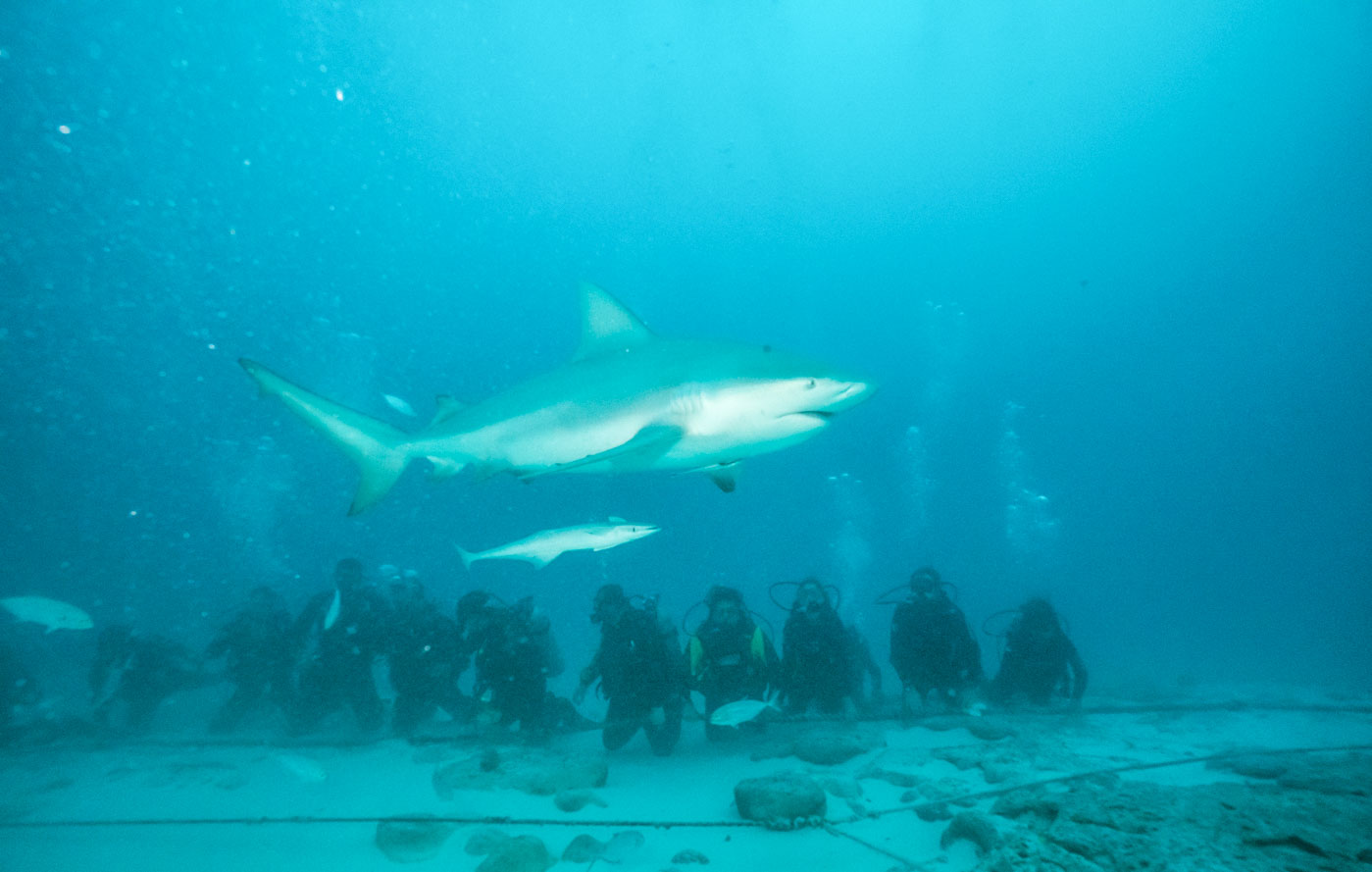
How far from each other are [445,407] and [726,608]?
163 inches

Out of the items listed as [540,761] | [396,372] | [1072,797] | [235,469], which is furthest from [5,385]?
[1072,797]

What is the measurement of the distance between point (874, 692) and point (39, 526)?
3443 inches

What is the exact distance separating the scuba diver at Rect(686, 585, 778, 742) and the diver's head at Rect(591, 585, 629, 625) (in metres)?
0.97

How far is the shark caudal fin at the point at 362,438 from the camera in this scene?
13.3 ft

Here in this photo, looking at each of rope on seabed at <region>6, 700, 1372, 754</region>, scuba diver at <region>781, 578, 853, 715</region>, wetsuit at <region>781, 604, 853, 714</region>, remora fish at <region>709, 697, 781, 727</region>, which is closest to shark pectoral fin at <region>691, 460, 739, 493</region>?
remora fish at <region>709, 697, 781, 727</region>

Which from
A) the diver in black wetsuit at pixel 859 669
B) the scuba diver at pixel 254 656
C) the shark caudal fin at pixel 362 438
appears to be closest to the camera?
the shark caudal fin at pixel 362 438

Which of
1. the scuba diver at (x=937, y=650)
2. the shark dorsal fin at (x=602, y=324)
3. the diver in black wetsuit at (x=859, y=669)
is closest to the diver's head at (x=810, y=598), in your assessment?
the diver in black wetsuit at (x=859, y=669)

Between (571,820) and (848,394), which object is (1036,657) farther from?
(848,394)

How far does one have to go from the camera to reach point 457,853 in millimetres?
4117

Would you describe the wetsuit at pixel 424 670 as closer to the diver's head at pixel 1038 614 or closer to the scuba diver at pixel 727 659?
the scuba diver at pixel 727 659

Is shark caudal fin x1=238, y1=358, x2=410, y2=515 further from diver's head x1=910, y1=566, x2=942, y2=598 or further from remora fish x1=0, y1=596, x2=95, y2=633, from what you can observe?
remora fish x1=0, y1=596, x2=95, y2=633

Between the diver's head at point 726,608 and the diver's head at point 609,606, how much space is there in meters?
1.09

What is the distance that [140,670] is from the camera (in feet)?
29.6

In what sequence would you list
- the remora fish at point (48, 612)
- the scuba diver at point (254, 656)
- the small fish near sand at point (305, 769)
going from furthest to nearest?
the scuba diver at point (254, 656) → the remora fish at point (48, 612) → the small fish near sand at point (305, 769)
